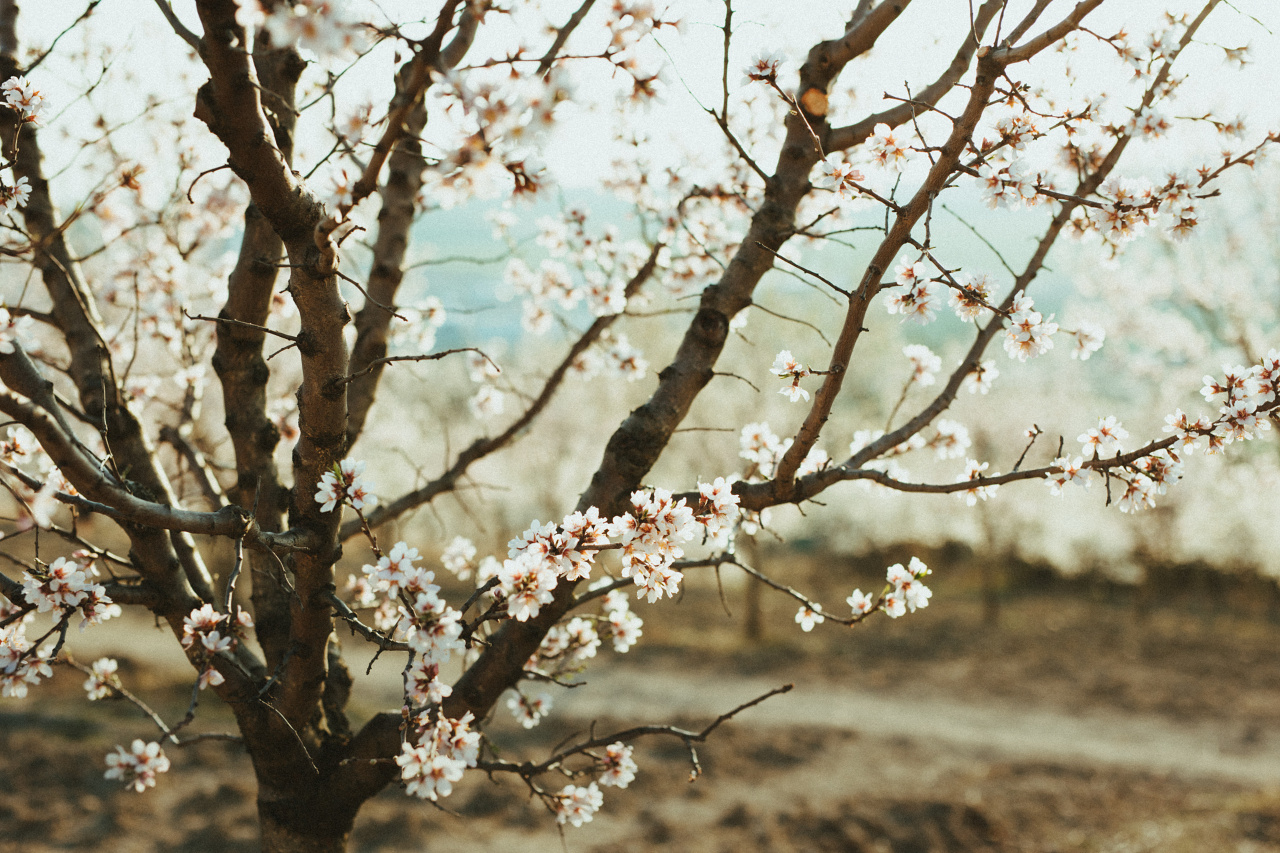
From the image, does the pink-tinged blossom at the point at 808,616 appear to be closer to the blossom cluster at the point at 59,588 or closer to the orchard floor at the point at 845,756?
the blossom cluster at the point at 59,588

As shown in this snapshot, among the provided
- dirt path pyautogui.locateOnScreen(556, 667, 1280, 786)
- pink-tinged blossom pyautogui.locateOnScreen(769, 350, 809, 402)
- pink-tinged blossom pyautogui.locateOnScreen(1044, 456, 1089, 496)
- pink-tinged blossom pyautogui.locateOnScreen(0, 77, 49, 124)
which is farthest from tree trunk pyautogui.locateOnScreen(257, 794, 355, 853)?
dirt path pyautogui.locateOnScreen(556, 667, 1280, 786)

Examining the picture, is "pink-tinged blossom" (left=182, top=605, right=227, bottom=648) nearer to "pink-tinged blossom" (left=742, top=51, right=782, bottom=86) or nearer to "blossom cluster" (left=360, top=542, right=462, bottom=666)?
"blossom cluster" (left=360, top=542, right=462, bottom=666)

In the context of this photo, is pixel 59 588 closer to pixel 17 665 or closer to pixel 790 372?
pixel 17 665

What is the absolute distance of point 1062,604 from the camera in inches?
664

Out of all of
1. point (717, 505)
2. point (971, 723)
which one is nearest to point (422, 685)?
point (717, 505)

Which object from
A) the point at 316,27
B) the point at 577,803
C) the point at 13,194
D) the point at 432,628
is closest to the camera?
the point at 316,27

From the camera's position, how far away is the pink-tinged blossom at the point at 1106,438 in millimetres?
Answer: 2370

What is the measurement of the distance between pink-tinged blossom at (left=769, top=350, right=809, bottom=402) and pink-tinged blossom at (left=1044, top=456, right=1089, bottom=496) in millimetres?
766

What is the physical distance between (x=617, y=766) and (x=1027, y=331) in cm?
197

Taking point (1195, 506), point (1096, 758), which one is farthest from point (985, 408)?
point (1096, 758)

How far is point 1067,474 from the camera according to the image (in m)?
2.31

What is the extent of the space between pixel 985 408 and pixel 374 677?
14298mm

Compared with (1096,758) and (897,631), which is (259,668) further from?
(897,631)

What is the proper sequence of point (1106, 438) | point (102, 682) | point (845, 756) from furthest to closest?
point (845, 756)
point (102, 682)
point (1106, 438)
